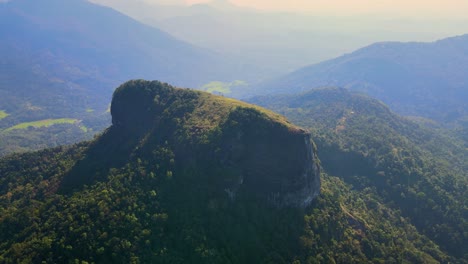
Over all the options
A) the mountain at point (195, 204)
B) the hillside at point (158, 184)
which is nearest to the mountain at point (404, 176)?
the mountain at point (195, 204)

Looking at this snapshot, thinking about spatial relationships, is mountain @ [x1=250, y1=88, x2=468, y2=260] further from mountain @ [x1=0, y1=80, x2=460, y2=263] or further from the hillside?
the hillside

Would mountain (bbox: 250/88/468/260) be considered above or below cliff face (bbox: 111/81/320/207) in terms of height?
below

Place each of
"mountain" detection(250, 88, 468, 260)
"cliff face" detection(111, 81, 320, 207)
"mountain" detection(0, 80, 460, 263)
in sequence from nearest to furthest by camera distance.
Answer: "mountain" detection(0, 80, 460, 263), "cliff face" detection(111, 81, 320, 207), "mountain" detection(250, 88, 468, 260)

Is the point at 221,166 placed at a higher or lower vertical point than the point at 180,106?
lower

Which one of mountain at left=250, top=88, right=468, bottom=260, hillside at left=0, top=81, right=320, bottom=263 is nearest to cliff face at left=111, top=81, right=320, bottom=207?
hillside at left=0, top=81, right=320, bottom=263

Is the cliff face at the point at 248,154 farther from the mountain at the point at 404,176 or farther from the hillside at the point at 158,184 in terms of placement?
the mountain at the point at 404,176

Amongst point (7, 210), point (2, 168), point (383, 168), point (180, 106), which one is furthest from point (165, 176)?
point (383, 168)

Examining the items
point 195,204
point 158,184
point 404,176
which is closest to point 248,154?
point 195,204

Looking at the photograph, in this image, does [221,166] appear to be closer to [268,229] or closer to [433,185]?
[268,229]
